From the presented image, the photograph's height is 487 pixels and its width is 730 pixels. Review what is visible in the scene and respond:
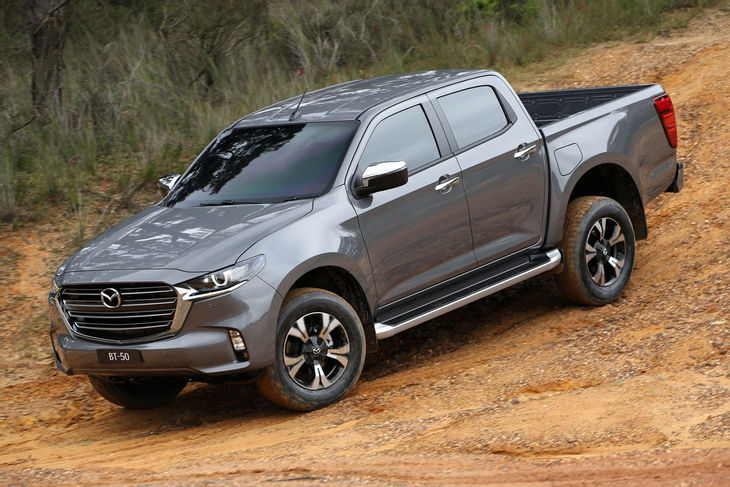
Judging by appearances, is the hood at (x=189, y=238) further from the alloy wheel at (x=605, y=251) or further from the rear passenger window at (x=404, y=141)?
the alloy wheel at (x=605, y=251)

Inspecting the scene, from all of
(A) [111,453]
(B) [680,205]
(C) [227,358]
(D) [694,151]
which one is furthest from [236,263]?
(D) [694,151]

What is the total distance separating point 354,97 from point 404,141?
0.63 meters

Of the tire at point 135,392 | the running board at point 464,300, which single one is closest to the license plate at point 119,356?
the tire at point 135,392

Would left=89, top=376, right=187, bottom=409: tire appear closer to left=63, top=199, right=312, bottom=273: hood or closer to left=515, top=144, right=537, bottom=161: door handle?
left=63, top=199, right=312, bottom=273: hood

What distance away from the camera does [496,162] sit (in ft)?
23.4

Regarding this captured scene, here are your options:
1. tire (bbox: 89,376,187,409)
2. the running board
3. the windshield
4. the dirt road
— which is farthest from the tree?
the running board

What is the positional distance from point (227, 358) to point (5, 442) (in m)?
2.01

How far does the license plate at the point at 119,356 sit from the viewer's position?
583 centimetres

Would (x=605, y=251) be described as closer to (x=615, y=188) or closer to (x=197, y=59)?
(x=615, y=188)

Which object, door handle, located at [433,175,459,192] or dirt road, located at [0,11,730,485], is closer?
dirt road, located at [0,11,730,485]

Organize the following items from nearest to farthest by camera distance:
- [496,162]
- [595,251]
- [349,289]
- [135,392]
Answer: [349,289], [135,392], [496,162], [595,251]

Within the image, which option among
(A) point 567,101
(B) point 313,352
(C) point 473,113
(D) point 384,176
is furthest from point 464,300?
(A) point 567,101

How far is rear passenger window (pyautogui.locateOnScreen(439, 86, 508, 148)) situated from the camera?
714 centimetres

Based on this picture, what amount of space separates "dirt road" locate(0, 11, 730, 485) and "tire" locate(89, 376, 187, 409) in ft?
0.28
